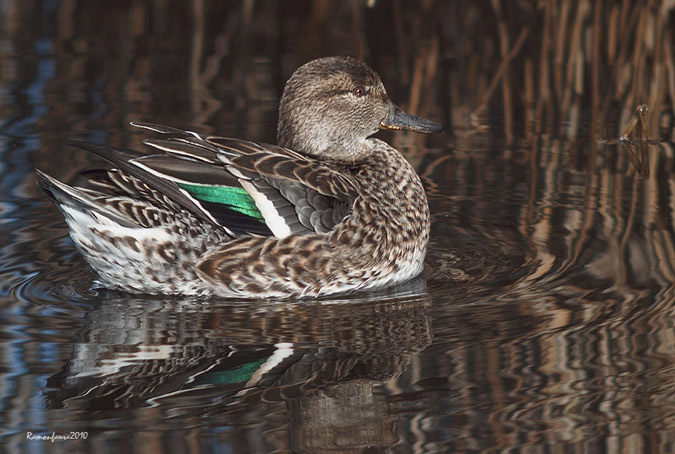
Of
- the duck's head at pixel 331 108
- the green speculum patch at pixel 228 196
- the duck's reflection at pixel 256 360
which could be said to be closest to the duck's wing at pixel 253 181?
the green speculum patch at pixel 228 196

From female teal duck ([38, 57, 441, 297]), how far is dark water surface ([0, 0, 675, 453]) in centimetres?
14

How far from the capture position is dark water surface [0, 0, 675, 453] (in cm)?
450

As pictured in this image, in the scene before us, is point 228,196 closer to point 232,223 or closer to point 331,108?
point 232,223

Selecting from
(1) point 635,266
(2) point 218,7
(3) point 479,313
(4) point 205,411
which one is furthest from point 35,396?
(2) point 218,7

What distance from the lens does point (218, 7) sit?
41.9 ft

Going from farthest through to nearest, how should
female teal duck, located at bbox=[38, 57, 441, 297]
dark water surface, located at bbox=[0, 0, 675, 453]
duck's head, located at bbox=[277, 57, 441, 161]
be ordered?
duck's head, located at bbox=[277, 57, 441, 161] → female teal duck, located at bbox=[38, 57, 441, 297] → dark water surface, located at bbox=[0, 0, 675, 453]

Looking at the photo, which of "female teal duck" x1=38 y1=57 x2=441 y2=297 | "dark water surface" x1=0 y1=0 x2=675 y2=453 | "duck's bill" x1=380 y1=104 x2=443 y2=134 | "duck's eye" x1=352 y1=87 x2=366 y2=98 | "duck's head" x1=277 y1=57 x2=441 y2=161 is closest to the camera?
"dark water surface" x1=0 y1=0 x2=675 y2=453

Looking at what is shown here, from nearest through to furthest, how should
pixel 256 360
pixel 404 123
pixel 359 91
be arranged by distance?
pixel 256 360, pixel 359 91, pixel 404 123

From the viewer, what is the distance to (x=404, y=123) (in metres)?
7.11

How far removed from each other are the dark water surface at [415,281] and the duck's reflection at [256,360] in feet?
0.04

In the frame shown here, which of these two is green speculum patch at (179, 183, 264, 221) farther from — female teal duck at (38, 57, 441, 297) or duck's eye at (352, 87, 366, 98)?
duck's eye at (352, 87, 366, 98)

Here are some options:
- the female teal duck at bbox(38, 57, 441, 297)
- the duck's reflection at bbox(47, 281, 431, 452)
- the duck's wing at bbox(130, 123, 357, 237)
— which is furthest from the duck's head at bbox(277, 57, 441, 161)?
the duck's reflection at bbox(47, 281, 431, 452)

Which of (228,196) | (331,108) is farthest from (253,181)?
(331,108)

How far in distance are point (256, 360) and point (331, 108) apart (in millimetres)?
2067
